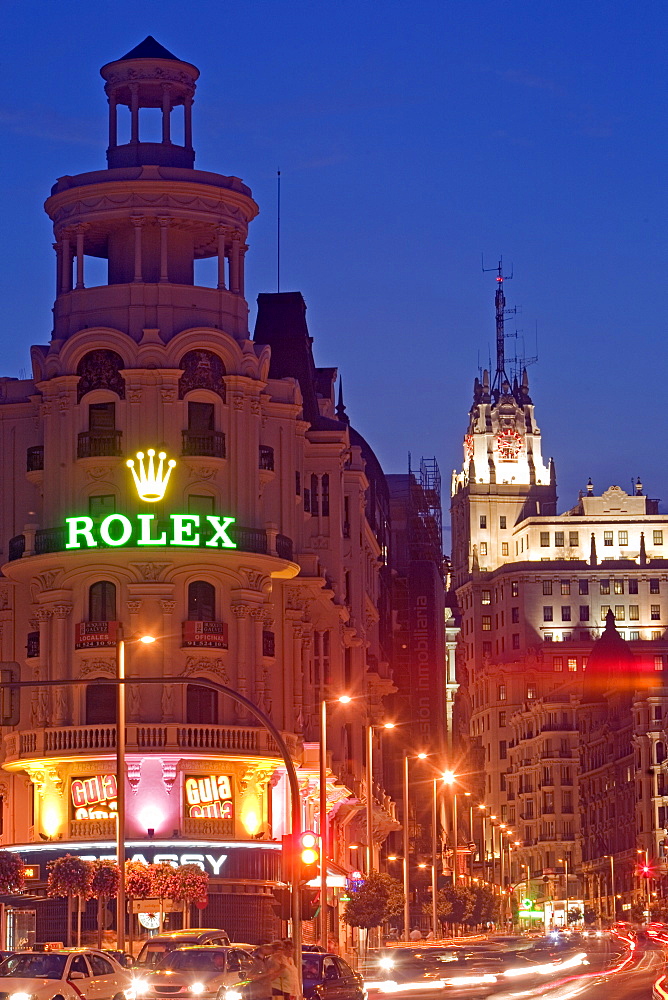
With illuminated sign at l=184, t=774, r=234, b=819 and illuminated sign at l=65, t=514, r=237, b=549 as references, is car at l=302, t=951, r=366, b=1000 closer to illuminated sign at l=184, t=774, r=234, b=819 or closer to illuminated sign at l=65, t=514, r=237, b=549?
illuminated sign at l=184, t=774, r=234, b=819

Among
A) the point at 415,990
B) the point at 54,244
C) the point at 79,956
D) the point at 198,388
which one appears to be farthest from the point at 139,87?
the point at 79,956

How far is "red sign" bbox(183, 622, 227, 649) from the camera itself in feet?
275

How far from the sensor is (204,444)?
282 feet

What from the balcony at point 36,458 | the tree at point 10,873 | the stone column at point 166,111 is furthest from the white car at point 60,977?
the stone column at point 166,111

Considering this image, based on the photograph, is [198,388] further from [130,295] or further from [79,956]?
[79,956]

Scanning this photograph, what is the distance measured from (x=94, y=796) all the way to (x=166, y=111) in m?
29.9

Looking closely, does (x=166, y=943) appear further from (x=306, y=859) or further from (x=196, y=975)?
(x=306, y=859)

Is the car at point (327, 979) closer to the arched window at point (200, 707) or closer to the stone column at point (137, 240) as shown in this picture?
the arched window at point (200, 707)

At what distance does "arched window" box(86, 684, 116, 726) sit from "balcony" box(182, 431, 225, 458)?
33.9ft

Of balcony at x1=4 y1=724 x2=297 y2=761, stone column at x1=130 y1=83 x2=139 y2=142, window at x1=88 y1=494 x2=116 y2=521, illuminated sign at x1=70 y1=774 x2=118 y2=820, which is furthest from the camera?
stone column at x1=130 y1=83 x2=139 y2=142

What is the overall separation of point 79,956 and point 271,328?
68703 millimetres

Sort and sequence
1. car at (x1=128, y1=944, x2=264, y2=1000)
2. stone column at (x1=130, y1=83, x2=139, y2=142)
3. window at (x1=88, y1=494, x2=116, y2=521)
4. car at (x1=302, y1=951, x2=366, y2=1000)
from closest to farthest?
car at (x1=128, y1=944, x2=264, y2=1000) → car at (x1=302, y1=951, x2=366, y2=1000) → window at (x1=88, y1=494, x2=116, y2=521) → stone column at (x1=130, y1=83, x2=139, y2=142)

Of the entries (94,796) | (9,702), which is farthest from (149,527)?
(94,796)

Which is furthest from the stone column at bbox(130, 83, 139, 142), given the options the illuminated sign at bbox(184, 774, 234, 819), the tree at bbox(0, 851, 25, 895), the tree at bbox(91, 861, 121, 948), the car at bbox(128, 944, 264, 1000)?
the car at bbox(128, 944, 264, 1000)
